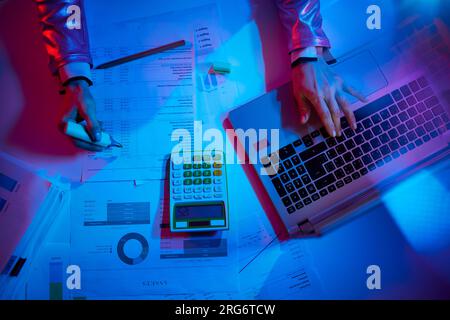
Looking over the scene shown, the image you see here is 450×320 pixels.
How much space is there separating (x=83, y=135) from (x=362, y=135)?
2.03 ft

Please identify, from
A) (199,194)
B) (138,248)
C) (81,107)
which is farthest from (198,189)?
(81,107)

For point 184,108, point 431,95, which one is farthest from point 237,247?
point 431,95

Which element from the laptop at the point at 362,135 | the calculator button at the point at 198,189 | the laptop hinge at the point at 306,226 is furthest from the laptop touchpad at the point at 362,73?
the calculator button at the point at 198,189

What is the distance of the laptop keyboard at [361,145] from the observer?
85 cm

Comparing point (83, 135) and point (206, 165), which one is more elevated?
point (83, 135)

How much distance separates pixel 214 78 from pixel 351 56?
325 millimetres

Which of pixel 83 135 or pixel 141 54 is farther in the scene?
pixel 141 54

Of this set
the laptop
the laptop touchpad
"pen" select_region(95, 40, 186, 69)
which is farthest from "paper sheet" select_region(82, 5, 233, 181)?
the laptop touchpad

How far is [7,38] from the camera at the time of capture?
979 millimetres

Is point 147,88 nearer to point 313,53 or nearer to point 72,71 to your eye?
point 72,71

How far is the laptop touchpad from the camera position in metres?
0.88

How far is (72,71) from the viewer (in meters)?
0.90

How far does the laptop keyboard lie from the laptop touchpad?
0.04 m

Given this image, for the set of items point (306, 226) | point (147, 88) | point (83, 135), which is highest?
point (147, 88)
